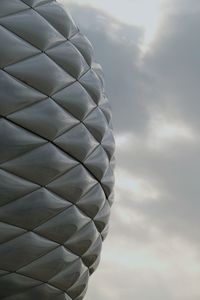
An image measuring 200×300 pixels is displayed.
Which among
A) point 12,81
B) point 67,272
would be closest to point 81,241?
point 67,272

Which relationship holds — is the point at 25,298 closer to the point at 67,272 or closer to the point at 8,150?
the point at 67,272

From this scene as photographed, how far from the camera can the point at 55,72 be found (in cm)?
1023

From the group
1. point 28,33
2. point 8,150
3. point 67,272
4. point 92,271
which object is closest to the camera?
point 8,150

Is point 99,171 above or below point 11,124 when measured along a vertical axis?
below

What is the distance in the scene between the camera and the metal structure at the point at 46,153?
378 inches

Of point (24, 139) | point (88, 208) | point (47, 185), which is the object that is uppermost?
point (24, 139)

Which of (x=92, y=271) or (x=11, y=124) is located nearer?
(x=11, y=124)

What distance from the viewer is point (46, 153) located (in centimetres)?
983

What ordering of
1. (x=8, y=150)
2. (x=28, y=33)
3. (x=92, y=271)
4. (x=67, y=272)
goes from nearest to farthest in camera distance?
(x=8, y=150) < (x=28, y=33) < (x=67, y=272) < (x=92, y=271)

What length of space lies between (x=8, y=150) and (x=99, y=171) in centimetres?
221

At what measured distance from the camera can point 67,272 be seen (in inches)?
429

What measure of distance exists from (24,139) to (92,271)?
12.4 feet

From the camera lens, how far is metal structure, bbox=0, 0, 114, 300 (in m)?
9.59

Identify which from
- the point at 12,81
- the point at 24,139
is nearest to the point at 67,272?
the point at 24,139
